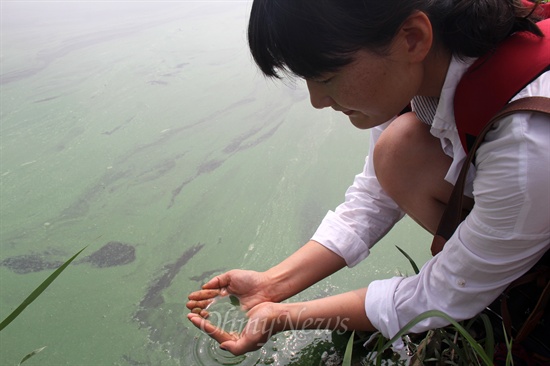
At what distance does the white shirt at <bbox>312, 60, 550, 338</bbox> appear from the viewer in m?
0.71

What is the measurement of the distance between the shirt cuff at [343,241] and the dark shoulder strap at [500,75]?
1.34 ft

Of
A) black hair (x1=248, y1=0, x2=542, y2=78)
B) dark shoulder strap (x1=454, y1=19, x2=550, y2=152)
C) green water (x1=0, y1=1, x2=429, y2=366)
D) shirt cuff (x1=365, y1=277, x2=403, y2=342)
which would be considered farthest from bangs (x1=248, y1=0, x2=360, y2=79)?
green water (x1=0, y1=1, x2=429, y2=366)

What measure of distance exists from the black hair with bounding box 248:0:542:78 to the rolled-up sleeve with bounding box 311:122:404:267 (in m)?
0.42

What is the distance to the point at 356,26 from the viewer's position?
729 millimetres

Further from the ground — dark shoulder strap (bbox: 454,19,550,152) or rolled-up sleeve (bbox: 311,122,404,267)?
dark shoulder strap (bbox: 454,19,550,152)

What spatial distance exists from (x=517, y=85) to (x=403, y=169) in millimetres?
336

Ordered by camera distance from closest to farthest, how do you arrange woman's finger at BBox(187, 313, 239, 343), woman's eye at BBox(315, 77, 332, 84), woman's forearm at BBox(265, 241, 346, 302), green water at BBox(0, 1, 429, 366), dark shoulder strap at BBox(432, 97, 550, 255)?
1. dark shoulder strap at BBox(432, 97, 550, 255)
2. woman's eye at BBox(315, 77, 332, 84)
3. woman's finger at BBox(187, 313, 239, 343)
4. woman's forearm at BBox(265, 241, 346, 302)
5. green water at BBox(0, 1, 429, 366)

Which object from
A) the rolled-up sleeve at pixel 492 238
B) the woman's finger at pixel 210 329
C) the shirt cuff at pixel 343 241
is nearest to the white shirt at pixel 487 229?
the rolled-up sleeve at pixel 492 238

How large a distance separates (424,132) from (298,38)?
386mm

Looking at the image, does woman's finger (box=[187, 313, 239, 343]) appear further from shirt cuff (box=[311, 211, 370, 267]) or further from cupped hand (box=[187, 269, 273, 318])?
shirt cuff (box=[311, 211, 370, 267])

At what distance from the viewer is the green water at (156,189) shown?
125cm

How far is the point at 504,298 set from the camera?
0.86m

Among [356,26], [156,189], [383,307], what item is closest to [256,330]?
[383,307]

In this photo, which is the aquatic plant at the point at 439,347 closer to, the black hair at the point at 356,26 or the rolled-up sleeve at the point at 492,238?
the rolled-up sleeve at the point at 492,238
